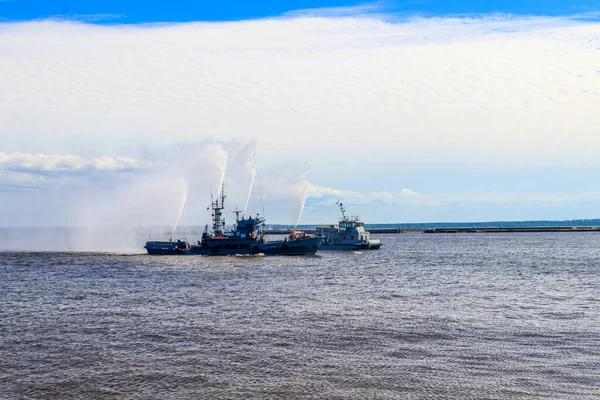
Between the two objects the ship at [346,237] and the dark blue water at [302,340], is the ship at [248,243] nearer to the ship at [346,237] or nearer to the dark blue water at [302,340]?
the ship at [346,237]

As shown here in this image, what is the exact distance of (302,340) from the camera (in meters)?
36.3

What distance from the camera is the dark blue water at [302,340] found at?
27375 mm

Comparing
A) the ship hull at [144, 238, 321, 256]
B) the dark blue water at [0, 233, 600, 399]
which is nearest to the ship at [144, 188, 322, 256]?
the ship hull at [144, 238, 321, 256]

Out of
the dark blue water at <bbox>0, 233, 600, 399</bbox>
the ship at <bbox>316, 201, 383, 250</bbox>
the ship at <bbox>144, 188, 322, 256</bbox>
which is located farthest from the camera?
the ship at <bbox>316, 201, 383, 250</bbox>

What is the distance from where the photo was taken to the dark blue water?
2738 cm

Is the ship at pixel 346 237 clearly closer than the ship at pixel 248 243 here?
No

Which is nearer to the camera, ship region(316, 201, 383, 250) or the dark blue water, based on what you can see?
the dark blue water

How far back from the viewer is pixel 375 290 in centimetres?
6203

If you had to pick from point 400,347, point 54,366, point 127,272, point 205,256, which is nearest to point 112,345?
point 54,366

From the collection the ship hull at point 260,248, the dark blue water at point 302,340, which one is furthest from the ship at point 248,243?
the dark blue water at point 302,340

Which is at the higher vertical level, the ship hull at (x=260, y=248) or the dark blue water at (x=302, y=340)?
the ship hull at (x=260, y=248)

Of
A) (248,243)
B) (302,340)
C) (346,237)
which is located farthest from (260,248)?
(302,340)

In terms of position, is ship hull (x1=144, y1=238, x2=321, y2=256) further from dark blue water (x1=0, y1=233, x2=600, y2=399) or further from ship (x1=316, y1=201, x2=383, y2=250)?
dark blue water (x1=0, y1=233, x2=600, y2=399)

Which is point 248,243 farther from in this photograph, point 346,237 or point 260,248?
point 346,237
